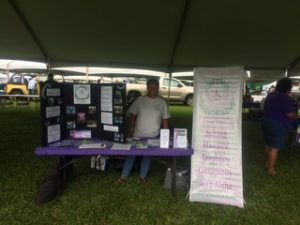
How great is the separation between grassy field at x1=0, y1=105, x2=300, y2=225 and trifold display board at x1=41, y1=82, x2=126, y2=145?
0.67 metres

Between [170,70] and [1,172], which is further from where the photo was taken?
[170,70]

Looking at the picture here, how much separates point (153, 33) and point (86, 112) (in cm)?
183

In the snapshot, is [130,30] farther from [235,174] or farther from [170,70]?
[235,174]

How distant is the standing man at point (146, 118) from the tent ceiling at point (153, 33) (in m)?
1.14

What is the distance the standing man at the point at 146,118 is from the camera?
13.6 feet

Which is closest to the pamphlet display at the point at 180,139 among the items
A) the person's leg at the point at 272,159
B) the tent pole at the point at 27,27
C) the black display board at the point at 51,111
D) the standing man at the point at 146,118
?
the standing man at the point at 146,118

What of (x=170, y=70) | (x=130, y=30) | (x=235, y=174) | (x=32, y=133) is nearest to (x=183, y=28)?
(x=130, y=30)

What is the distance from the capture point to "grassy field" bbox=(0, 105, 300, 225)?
126 inches

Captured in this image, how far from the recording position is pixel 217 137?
352 centimetres

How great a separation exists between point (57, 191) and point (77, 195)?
0.24 m

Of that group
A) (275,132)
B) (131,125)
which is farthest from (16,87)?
(275,132)

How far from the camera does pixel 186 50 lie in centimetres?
559

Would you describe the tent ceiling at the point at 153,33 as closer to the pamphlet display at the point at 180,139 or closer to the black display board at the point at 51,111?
the black display board at the point at 51,111

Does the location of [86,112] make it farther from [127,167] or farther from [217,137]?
[217,137]
